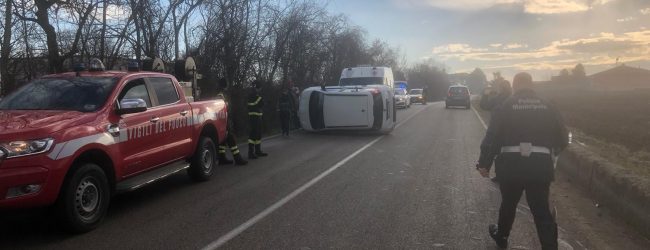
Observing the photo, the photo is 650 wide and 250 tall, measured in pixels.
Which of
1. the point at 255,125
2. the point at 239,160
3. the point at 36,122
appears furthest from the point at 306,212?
the point at 255,125

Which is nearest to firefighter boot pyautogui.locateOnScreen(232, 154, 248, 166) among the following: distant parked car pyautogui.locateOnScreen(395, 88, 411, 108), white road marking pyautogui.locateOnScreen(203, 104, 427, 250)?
white road marking pyautogui.locateOnScreen(203, 104, 427, 250)

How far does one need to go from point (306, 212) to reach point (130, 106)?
96.2 inches

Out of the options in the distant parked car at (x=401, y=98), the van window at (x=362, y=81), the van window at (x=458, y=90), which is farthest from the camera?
the van window at (x=458, y=90)

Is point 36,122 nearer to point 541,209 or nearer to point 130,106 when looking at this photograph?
point 130,106

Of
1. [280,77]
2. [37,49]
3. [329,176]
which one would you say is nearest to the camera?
[329,176]

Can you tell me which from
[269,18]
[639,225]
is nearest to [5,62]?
[639,225]

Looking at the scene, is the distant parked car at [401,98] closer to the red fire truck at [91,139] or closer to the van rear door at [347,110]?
the van rear door at [347,110]

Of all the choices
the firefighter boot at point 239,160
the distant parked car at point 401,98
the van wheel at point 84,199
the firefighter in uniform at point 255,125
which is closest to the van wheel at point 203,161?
the firefighter boot at point 239,160

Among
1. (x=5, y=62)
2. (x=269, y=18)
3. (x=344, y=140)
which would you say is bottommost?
(x=344, y=140)

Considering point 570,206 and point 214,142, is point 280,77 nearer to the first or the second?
point 214,142

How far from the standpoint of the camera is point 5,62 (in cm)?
1184

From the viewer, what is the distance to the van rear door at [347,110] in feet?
56.3

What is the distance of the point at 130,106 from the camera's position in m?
6.52

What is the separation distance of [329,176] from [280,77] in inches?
760
